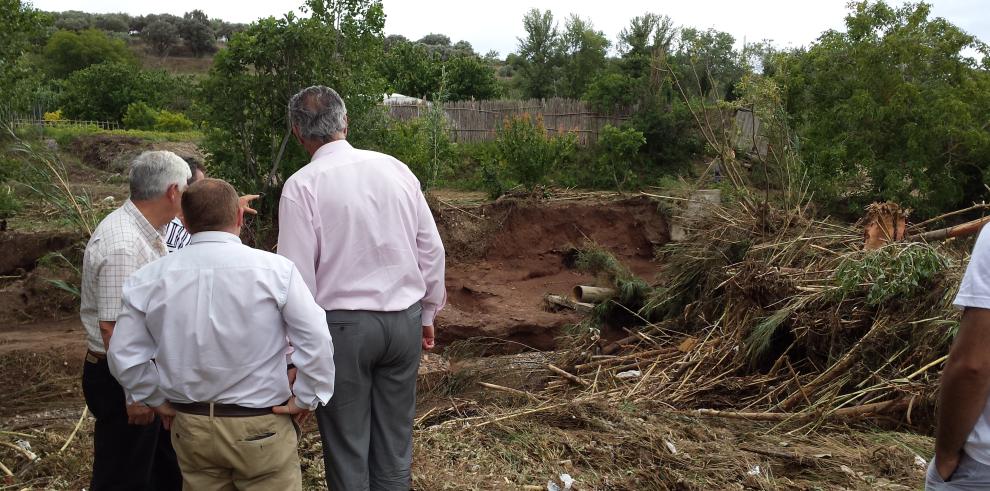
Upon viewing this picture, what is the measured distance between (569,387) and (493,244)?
795 centimetres

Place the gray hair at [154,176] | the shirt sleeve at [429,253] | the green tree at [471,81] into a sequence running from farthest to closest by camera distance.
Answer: the green tree at [471,81] < the shirt sleeve at [429,253] < the gray hair at [154,176]

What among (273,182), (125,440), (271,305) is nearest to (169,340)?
(271,305)

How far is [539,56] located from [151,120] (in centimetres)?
1491

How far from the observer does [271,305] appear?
2910 millimetres

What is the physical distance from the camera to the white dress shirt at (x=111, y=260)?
10.9 ft

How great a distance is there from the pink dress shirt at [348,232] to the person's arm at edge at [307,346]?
501mm

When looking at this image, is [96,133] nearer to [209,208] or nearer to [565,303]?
[565,303]

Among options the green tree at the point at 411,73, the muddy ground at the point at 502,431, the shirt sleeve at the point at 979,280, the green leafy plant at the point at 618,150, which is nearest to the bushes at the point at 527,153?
the green leafy plant at the point at 618,150

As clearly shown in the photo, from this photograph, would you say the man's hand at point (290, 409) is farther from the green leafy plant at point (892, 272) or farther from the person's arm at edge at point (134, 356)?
the green leafy plant at point (892, 272)

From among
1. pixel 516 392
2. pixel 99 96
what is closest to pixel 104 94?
pixel 99 96

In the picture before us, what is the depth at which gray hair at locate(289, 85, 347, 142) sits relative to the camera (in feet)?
11.9

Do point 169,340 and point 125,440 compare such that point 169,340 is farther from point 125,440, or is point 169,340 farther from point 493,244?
point 493,244

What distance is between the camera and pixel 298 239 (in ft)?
11.3

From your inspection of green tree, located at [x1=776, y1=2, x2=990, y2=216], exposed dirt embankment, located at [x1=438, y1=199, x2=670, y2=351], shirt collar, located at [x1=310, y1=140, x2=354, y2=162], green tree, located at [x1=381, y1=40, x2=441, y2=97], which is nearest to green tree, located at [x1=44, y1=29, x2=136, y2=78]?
green tree, located at [x1=381, y1=40, x2=441, y2=97]
